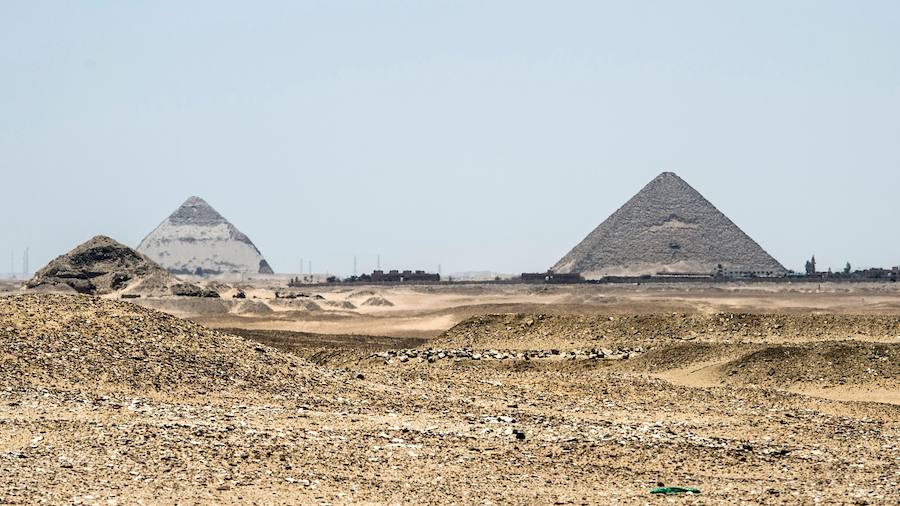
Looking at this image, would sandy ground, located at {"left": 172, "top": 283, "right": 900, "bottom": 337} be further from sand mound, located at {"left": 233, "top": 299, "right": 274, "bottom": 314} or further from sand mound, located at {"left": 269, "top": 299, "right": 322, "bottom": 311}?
sand mound, located at {"left": 233, "top": 299, "right": 274, "bottom": 314}

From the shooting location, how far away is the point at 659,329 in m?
40.3

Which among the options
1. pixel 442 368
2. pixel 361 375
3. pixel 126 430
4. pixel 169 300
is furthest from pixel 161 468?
pixel 169 300

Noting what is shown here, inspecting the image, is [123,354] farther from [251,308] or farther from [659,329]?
[251,308]

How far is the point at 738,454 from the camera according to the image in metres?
19.2

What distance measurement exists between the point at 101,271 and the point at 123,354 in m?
64.8

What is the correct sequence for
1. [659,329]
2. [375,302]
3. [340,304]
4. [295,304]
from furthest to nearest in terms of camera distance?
[375,302] < [340,304] < [295,304] < [659,329]

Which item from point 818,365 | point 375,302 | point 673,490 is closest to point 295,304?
point 375,302

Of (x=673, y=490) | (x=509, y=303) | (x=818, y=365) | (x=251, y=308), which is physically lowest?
(x=673, y=490)

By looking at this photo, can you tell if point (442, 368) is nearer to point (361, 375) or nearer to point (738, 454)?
point (361, 375)

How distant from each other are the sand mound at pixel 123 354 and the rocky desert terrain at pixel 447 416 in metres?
0.06

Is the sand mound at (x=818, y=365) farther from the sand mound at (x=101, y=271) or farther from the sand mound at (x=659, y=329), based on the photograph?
the sand mound at (x=101, y=271)

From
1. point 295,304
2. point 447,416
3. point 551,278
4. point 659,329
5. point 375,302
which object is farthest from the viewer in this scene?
point 551,278

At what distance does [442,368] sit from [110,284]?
56.9 metres

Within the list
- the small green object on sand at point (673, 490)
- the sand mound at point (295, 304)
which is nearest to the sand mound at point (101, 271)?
the sand mound at point (295, 304)
